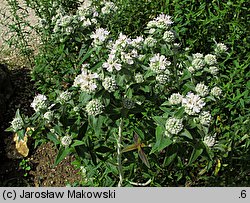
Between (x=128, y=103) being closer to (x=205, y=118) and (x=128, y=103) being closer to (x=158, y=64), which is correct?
(x=158, y=64)

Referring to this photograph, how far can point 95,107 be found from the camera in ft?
7.06

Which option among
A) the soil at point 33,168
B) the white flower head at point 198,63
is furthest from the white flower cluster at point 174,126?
the soil at point 33,168

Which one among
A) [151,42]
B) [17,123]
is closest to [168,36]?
[151,42]

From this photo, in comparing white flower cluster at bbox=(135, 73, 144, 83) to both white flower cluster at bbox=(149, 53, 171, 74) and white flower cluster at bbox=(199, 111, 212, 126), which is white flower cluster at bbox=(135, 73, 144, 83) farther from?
white flower cluster at bbox=(199, 111, 212, 126)

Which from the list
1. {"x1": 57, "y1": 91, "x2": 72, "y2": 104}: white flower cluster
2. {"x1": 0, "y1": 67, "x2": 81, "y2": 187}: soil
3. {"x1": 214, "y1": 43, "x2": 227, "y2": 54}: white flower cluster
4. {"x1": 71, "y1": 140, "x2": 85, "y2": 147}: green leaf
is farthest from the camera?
{"x1": 0, "y1": 67, "x2": 81, "y2": 187}: soil

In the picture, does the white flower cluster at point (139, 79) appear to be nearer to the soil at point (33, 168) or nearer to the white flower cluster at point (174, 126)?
the white flower cluster at point (174, 126)

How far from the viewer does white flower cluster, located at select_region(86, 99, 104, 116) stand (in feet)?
7.05

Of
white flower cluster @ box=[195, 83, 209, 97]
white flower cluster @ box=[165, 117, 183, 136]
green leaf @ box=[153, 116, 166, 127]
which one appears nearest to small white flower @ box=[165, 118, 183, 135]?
white flower cluster @ box=[165, 117, 183, 136]

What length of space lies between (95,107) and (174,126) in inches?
16.4

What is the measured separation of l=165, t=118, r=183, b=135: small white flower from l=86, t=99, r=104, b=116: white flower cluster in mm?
356

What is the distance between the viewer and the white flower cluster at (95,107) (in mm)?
2148

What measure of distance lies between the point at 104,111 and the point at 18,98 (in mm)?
2577
